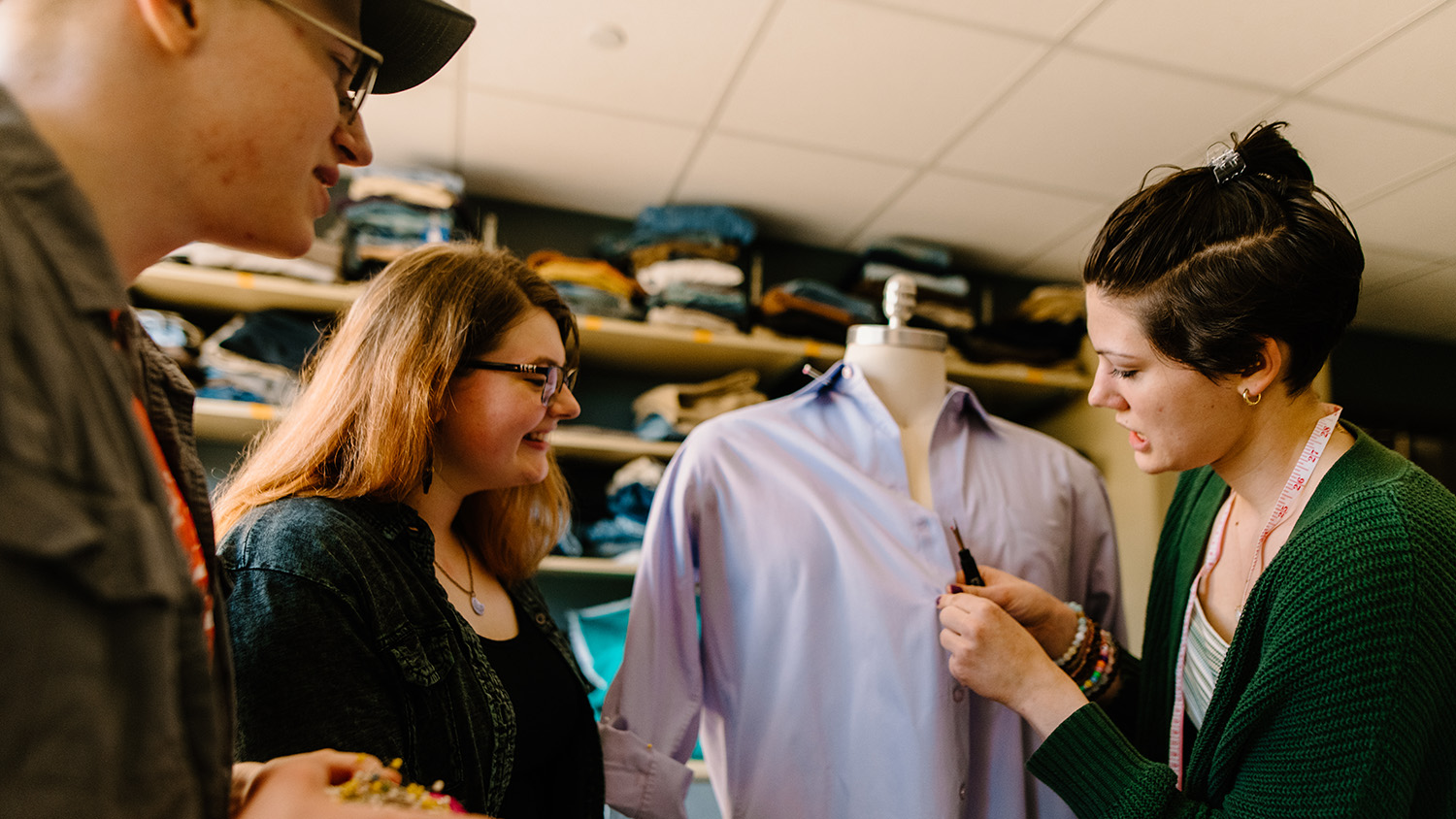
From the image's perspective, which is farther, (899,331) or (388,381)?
(899,331)

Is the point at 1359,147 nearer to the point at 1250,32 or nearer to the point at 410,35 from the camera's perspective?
the point at 1250,32

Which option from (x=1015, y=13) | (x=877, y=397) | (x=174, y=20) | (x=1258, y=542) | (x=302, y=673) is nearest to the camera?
(x=174, y=20)

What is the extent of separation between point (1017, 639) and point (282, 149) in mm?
1062

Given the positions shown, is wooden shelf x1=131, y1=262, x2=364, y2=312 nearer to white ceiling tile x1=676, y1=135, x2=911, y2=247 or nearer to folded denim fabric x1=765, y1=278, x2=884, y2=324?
white ceiling tile x1=676, y1=135, x2=911, y2=247

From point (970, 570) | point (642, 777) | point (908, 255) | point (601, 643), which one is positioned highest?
point (908, 255)

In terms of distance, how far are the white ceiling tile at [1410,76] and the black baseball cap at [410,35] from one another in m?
2.24

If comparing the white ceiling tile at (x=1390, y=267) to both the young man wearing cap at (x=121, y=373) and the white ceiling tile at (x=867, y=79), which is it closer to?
the white ceiling tile at (x=867, y=79)

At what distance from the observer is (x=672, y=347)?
3.02 m

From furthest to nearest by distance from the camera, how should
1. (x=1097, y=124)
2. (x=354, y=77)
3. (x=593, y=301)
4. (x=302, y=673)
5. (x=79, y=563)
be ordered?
(x=593, y=301) < (x=1097, y=124) < (x=302, y=673) < (x=354, y=77) < (x=79, y=563)

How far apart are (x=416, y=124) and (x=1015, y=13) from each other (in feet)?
5.97

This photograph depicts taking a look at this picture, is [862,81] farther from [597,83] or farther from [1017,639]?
[1017,639]

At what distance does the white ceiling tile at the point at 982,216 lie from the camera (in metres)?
2.96

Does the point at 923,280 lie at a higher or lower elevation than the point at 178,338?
higher

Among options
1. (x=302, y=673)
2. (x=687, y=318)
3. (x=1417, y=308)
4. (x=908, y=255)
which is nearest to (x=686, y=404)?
(x=687, y=318)
